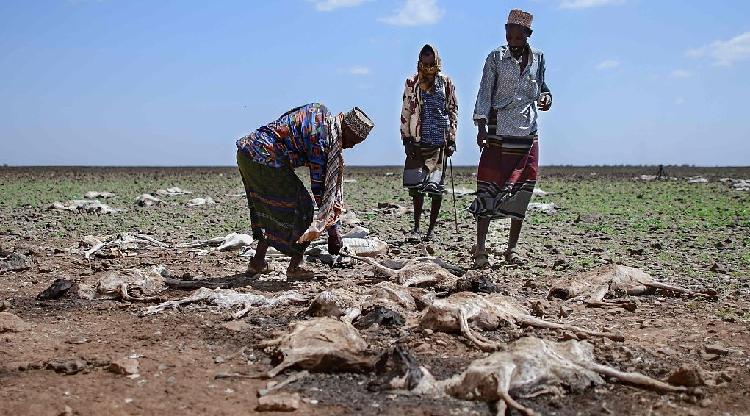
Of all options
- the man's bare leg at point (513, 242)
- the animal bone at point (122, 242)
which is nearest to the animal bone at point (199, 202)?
the animal bone at point (122, 242)

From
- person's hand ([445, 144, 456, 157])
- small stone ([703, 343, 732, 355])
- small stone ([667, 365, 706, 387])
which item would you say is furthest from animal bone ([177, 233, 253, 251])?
small stone ([667, 365, 706, 387])

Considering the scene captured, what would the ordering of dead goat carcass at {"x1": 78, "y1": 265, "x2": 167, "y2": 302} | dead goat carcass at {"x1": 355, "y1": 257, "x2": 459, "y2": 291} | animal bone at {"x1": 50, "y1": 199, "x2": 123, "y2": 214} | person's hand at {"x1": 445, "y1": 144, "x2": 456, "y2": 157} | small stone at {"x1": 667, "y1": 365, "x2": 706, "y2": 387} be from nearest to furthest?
small stone at {"x1": 667, "y1": 365, "x2": 706, "y2": 387}
dead goat carcass at {"x1": 78, "y1": 265, "x2": 167, "y2": 302}
dead goat carcass at {"x1": 355, "y1": 257, "x2": 459, "y2": 291}
person's hand at {"x1": 445, "y1": 144, "x2": 456, "y2": 157}
animal bone at {"x1": 50, "y1": 199, "x2": 123, "y2": 214}

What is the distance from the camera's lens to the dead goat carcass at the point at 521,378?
4.04 meters

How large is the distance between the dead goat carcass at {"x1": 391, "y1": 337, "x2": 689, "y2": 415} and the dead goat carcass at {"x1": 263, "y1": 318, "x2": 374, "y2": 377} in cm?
37

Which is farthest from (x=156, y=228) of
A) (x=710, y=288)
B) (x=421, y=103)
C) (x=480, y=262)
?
(x=710, y=288)

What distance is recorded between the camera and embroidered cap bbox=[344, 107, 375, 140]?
6652mm

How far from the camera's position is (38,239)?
1039cm

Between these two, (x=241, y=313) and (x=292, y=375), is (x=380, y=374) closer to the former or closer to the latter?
(x=292, y=375)

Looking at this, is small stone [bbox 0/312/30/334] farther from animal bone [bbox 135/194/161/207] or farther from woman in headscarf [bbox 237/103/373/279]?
animal bone [bbox 135/194/161/207]

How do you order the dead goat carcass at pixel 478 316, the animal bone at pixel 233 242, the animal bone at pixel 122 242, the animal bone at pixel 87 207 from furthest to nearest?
the animal bone at pixel 87 207 < the animal bone at pixel 122 242 < the animal bone at pixel 233 242 < the dead goat carcass at pixel 478 316

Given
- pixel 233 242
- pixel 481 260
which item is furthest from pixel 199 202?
pixel 481 260

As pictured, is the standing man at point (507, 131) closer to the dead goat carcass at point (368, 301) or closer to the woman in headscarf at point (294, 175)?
the woman in headscarf at point (294, 175)

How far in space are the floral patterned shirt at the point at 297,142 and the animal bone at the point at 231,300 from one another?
1.04 m

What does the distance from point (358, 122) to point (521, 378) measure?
307 cm
